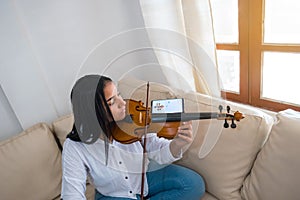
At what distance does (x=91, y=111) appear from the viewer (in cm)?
97

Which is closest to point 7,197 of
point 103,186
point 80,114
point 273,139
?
point 103,186

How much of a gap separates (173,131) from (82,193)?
1.41ft

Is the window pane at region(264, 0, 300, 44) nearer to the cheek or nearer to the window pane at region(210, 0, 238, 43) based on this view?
the window pane at region(210, 0, 238, 43)

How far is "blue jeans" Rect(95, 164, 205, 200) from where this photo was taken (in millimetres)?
1133

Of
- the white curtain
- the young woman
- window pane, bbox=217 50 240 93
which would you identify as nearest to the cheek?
the young woman

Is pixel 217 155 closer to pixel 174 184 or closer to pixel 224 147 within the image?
pixel 224 147

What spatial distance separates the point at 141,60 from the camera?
5.94 feet

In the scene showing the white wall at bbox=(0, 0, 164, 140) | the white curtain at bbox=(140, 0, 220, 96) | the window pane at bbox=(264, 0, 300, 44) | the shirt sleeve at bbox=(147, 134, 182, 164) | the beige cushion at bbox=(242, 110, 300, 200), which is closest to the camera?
the beige cushion at bbox=(242, 110, 300, 200)

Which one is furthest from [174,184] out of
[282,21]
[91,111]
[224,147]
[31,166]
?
[282,21]

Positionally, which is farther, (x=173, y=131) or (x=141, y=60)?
(x=141, y=60)

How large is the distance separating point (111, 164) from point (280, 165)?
67cm

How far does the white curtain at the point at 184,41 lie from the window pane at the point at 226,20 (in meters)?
0.19

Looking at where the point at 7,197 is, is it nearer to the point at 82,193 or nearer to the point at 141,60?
the point at 82,193

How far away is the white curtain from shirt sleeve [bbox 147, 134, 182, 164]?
0.46 metres
